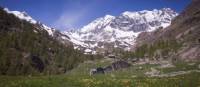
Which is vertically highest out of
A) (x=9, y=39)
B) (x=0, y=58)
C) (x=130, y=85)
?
(x=9, y=39)

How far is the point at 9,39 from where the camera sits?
19400cm

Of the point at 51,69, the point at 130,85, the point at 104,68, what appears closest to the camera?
the point at 130,85

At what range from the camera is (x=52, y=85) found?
27047 mm

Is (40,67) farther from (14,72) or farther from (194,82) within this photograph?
(194,82)

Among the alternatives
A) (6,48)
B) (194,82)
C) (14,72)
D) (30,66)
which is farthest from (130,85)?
(6,48)

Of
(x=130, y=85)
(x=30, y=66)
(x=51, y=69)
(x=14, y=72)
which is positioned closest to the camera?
(x=130, y=85)

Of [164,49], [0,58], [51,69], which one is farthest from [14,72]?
[164,49]

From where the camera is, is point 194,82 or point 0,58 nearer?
point 194,82

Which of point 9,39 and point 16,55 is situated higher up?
point 9,39

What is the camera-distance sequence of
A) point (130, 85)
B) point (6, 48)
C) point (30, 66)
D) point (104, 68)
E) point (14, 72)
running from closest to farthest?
point (130, 85)
point (104, 68)
point (14, 72)
point (30, 66)
point (6, 48)

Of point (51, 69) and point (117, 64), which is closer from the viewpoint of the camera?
point (117, 64)

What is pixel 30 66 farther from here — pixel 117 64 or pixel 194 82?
pixel 194 82

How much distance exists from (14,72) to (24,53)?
2619cm

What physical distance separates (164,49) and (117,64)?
67.4m
